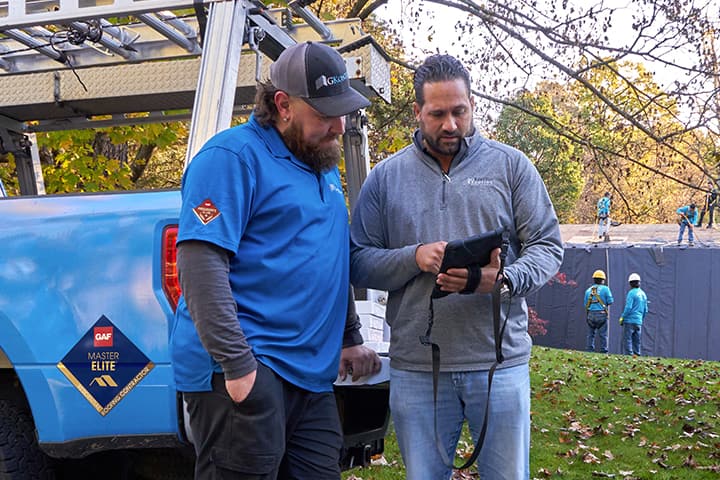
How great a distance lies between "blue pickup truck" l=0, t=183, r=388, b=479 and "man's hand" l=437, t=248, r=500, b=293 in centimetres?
101

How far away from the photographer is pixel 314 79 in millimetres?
2684

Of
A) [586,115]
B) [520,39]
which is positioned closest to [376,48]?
[520,39]

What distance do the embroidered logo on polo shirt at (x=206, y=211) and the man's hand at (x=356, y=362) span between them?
0.92 m

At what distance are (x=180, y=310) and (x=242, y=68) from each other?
2.22 meters

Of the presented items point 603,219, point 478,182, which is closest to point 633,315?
point 603,219

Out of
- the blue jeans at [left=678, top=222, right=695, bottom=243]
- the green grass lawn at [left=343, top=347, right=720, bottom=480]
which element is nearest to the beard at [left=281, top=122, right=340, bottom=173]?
the green grass lawn at [left=343, top=347, right=720, bottom=480]

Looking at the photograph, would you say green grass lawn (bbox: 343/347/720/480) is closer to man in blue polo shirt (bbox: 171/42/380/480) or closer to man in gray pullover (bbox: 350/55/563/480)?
man in gray pullover (bbox: 350/55/563/480)

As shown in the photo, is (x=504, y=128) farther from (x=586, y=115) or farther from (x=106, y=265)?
(x=106, y=265)

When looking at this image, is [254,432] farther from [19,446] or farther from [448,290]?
[19,446]

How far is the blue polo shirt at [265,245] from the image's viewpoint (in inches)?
98.3

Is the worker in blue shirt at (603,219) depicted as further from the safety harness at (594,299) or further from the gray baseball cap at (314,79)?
the gray baseball cap at (314,79)

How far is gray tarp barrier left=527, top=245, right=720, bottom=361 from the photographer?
22156mm

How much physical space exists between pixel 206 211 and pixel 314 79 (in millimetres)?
573

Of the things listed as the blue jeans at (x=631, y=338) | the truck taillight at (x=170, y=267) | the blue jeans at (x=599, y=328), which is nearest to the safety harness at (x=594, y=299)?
the blue jeans at (x=599, y=328)
